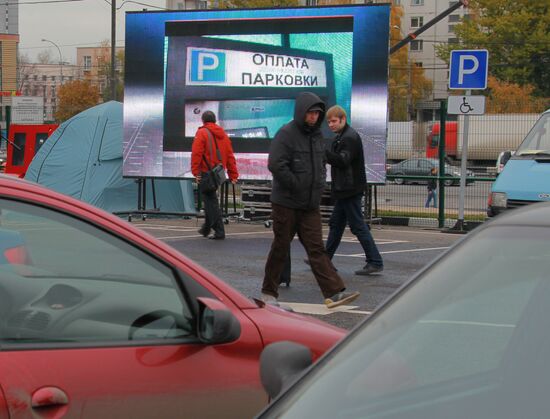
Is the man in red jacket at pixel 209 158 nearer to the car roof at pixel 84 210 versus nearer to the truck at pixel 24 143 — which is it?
the car roof at pixel 84 210

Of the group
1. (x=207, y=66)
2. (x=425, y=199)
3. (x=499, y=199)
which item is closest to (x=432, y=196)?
(x=425, y=199)

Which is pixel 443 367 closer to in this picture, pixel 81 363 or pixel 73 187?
pixel 81 363

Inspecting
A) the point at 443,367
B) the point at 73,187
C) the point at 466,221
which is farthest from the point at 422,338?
the point at 73,187

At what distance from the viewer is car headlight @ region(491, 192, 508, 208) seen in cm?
1064

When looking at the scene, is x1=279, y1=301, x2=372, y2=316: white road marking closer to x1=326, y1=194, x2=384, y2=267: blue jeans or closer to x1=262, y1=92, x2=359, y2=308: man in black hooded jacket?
x1=262, y1=92, x2=359, y2=308: man in black hooded jacket

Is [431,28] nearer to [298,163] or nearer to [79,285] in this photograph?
[298,163]

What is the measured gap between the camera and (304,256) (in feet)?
38.2

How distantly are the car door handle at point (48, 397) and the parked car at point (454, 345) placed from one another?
2.30 feet

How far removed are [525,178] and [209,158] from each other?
497 centimetres

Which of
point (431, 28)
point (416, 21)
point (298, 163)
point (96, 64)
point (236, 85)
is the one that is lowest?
point (298, 163)

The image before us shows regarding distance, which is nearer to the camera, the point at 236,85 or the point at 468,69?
the point at 468,69

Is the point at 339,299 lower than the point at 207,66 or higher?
lower

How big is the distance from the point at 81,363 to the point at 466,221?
1352cm

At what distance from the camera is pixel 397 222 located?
16844 mm
